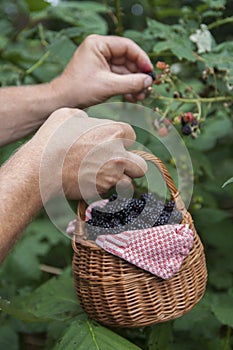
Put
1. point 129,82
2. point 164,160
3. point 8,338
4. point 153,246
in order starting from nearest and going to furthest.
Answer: point 153,246 → point 129,82 → point 164,160 → point 8,338

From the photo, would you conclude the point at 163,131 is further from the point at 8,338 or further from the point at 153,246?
the point at 8,338

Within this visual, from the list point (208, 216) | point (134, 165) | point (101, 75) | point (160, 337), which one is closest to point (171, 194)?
point (134, 165)

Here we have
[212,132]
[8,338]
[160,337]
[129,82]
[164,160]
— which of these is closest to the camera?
[160,337]

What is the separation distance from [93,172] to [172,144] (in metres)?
0.42

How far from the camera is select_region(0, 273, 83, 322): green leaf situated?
1460 mm

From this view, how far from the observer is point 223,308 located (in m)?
1.58

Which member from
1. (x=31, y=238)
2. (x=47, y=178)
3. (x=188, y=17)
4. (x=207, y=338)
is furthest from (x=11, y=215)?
(x=31, y=238)

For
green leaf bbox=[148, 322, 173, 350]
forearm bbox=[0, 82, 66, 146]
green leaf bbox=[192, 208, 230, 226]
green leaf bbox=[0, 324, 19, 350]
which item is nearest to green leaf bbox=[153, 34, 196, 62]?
forearm bbox=[0, 82, 66, 146]

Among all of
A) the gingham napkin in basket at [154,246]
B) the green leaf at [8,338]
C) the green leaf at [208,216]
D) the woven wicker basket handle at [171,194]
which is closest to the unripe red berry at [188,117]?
the woven wicker basket handle at [171,194]

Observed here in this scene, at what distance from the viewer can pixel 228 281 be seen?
213cm

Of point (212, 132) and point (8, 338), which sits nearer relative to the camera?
point (8, 338)

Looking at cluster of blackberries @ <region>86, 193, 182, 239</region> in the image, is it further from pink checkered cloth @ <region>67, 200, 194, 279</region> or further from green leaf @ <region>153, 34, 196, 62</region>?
green leaf @ <region>153, 34, 196, 62</region>

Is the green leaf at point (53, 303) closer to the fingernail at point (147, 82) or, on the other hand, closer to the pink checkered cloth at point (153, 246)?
the pink checkered cloth at point (153, 246)

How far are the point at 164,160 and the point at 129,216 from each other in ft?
1.73
